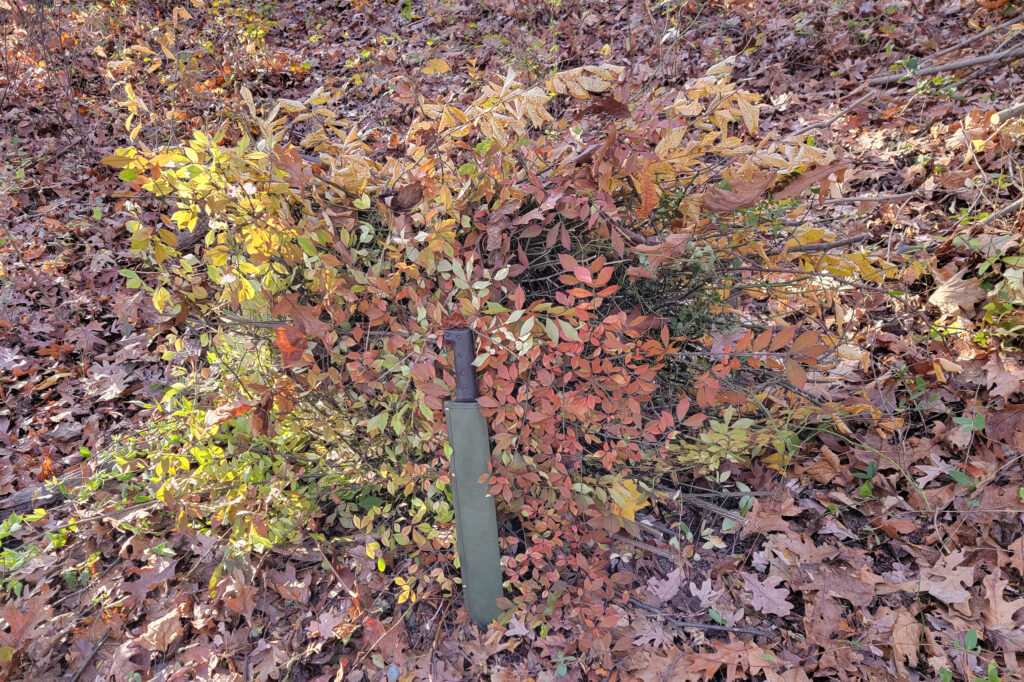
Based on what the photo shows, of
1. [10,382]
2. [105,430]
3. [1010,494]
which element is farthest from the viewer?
[10,382]

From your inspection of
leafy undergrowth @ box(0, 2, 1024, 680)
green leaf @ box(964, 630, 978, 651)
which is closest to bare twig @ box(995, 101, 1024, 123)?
leafy undergrowth @ box(0, 2, 1024, 680)

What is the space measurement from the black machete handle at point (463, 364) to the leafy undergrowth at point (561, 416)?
6cm

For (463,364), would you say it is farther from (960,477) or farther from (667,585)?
(960,477)

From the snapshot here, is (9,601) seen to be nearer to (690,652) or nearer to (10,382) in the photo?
(10,382)

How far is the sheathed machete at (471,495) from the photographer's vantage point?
1.99m

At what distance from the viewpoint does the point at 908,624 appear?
2.07m

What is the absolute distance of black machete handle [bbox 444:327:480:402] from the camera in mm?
1926

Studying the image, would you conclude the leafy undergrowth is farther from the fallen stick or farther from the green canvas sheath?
the fallen stick

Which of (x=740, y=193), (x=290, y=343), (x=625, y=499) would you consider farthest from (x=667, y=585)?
(x=290, y=343)

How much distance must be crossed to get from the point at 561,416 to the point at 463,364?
0.41 metres

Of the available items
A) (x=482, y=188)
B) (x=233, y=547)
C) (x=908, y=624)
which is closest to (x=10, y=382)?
(x=233, y=547)

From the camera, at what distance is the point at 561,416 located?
198 cm

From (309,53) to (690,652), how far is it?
7497 millimetres

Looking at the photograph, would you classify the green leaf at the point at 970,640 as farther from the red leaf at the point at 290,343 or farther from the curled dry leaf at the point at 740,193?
the red leaf at the point at 290,343
